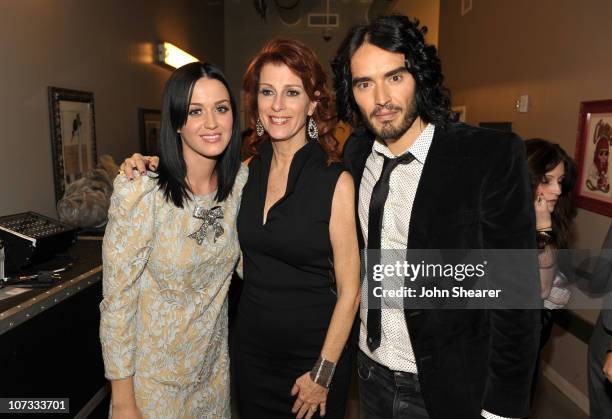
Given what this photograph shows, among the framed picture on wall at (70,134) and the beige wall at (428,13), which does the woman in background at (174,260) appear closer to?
the framed picture on wall at (70,134)

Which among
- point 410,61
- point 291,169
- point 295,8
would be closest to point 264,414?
point 291,169

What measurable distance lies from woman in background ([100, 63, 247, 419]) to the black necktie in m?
0.50

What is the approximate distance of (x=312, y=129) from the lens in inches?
70.2

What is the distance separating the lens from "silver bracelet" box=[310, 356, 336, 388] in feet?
5.37

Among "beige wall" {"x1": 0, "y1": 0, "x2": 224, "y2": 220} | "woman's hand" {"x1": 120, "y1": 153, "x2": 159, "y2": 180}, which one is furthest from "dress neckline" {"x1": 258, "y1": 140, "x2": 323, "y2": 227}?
"beige wall" {"x1": 0, "y1": 0, "x2": 224, "y2": 220}

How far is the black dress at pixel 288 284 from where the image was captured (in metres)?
1.60

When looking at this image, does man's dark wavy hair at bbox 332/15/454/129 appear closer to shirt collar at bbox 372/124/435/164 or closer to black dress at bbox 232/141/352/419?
shirt collar at bbox 372/124/435/164

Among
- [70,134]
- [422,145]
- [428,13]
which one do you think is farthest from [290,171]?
[428,13]

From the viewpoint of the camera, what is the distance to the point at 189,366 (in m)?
1.59

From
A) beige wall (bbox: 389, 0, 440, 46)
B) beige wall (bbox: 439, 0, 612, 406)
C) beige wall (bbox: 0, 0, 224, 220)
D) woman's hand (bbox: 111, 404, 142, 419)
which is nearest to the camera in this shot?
woman's hand (bbox: 111, 404, 142, 419)

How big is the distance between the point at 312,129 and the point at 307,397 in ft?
3.26

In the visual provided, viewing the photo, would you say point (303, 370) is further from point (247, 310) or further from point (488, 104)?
point (488, 104)

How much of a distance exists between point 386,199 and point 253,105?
2.25ft

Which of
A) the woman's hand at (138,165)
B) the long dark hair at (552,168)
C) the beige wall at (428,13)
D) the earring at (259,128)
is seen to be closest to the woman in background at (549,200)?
the long dark hair at (552,168)
